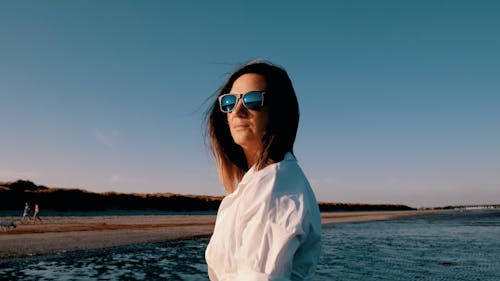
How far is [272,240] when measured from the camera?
4.05ft

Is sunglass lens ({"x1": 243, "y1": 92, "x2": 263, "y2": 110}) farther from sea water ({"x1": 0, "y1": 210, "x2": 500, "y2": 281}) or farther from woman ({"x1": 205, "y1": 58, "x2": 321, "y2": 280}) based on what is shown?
sea water ({"x1": 0, "y1": 210, "x2": 500, "y2": 281})

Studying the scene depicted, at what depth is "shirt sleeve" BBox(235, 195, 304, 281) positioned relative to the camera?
3.94 ft

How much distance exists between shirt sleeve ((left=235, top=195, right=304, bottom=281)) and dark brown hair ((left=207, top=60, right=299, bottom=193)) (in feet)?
1.06

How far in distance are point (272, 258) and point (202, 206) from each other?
218 ft

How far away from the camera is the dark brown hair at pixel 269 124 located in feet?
5.39

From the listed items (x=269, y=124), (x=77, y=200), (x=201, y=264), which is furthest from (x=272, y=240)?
(x=77, y=200)

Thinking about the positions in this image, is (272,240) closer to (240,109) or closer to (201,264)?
(240,109)

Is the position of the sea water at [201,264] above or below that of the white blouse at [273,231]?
below

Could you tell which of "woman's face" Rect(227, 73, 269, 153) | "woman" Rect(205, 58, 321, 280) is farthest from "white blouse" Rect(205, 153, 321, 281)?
"woman's face" Rect(227, 73, 269, 153)

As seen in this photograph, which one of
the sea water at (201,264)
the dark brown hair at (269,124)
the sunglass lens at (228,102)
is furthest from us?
the sea water at (201,264)

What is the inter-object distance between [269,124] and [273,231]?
0.62 metres

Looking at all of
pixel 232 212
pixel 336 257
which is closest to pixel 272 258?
pixel 232 212

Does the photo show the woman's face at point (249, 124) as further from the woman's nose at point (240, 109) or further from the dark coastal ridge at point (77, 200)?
the dark coastal ridge at point (77, 200)

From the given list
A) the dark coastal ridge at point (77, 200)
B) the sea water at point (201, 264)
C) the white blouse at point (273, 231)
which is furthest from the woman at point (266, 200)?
the dark coastal ridge at point (77, 200)
